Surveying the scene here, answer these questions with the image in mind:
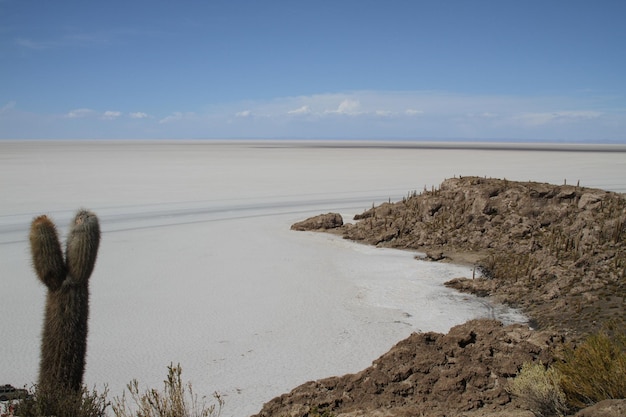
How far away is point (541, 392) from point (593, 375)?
0.46 meters

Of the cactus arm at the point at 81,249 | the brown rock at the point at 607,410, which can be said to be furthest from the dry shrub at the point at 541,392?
the cactus arm at the point at 81,249

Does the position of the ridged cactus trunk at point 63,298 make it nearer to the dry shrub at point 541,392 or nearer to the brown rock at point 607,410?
the dry shrub at point 541,392

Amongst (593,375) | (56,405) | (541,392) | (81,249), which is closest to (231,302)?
(81,249)

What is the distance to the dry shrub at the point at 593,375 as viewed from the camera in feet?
15.3

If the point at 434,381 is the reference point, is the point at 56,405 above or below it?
above

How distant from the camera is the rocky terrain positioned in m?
5.57

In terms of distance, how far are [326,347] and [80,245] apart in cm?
352

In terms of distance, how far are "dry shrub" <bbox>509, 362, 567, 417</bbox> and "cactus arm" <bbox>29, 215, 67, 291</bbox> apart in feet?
14.7

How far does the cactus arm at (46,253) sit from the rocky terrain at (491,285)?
8.01ft

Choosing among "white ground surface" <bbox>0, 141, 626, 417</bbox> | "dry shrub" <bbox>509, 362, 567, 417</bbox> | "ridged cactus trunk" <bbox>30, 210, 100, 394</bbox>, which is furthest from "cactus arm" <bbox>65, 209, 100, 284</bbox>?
"dry shrub" <bbox>509, 362, 567, 417</bbox>

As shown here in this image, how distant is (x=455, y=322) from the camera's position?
8.73m

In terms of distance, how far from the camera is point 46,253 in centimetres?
573

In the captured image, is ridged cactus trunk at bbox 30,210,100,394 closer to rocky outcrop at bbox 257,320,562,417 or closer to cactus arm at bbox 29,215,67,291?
cactus arm at bbox 29,215,67,291

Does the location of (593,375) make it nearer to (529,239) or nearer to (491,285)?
(491,285)
